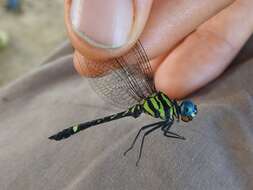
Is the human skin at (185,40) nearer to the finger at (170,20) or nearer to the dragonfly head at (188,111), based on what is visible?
the finger at (170,20)

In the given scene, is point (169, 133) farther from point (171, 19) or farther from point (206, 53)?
point (206, 53)

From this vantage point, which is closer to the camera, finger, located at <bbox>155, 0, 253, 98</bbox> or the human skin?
the human skin

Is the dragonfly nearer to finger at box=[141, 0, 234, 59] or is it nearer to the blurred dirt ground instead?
finger at box=[141, 0, 234, 59]

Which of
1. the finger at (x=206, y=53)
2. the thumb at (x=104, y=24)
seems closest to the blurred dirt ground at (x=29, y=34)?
the finger at (x=206, y=53)

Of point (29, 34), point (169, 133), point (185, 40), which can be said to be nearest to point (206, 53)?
point (185, 40)

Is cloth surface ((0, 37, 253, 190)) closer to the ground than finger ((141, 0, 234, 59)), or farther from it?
closer to the ground

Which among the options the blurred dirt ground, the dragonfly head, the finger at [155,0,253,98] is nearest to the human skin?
the finger at [155,0,253,98]

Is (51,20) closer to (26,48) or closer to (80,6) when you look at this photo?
(26,48)
